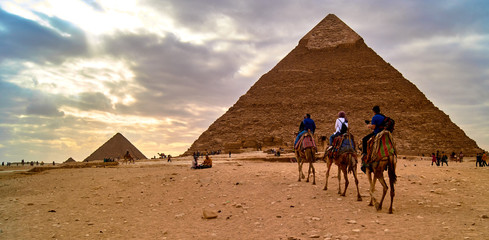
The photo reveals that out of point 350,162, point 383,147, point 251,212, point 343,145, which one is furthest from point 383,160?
point 251,212

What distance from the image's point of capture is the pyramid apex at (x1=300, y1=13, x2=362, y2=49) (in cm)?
10281

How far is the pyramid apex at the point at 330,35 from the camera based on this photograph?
4048 inches

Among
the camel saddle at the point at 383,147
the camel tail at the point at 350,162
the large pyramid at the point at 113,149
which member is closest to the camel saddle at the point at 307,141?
the camel tail at the point at 350,162

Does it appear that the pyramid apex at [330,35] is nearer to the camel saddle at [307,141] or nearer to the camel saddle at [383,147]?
the camel saddle at [307,141]

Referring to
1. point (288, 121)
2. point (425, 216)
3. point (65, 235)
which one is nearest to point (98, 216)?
point (65, 235)

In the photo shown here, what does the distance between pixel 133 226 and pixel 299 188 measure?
4.14m

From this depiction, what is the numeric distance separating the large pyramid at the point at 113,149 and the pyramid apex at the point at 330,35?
6662cm

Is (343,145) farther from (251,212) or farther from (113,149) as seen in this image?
(113,149)

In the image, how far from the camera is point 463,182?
9.26 m

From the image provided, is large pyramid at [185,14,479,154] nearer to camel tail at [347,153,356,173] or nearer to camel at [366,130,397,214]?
camel tail at [347,153,356,173]

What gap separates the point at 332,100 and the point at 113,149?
55418 mm

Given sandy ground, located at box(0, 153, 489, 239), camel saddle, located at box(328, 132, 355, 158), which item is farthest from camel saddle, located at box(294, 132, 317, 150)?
camel saddle, located at box(328, 132, 355, 158)

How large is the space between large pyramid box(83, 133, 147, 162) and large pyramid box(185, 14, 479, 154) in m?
13.1

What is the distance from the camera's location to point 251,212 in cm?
641
